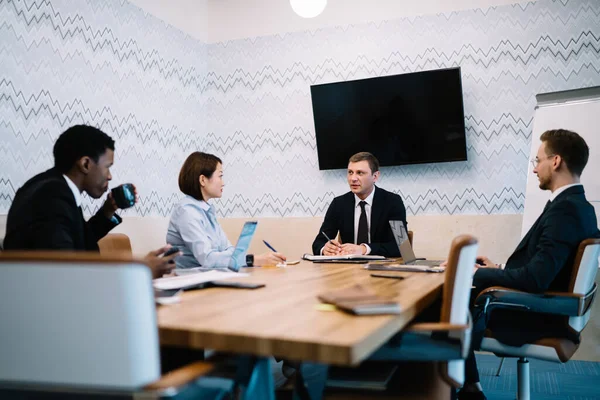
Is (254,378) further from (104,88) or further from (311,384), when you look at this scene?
(104,88)

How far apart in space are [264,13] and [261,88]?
0.71 meters

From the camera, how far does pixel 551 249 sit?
7.21 ft

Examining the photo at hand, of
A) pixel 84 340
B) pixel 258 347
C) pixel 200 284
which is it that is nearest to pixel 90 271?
pixel 84 340

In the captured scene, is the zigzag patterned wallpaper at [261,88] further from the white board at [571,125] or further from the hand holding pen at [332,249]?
the hand holding pen at [332,249]

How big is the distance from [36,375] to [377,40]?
13.2 ft

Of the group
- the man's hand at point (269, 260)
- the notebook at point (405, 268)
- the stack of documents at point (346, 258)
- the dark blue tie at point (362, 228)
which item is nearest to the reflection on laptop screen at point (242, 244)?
the man's hand at point (269, 260)

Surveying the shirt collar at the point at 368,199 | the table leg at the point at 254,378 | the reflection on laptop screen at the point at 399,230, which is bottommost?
the table leg at the point at 254,378

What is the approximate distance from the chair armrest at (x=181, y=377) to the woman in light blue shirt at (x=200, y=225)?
4.82 ft

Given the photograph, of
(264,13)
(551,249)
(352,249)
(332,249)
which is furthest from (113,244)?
(264,13)

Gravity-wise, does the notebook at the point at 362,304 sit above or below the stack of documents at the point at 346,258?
above

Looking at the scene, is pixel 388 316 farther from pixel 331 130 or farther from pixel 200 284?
pixel 331 130

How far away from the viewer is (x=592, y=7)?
390 centimetres

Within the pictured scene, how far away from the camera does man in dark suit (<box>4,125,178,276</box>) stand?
Result: 5.74 ft

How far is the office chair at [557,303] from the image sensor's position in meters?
2.15
